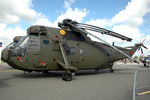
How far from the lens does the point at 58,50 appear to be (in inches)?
382

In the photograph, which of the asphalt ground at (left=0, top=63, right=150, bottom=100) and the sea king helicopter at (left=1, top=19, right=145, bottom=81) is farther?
the sea king helicopter at (left=1, top=19, right=145, bottom=81)

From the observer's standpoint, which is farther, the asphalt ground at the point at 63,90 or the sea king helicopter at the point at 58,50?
the sea king helicopter at the point at 58,50

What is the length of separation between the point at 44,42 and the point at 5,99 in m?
5.11

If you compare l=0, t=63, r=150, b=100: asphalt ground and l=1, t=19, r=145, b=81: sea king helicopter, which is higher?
l=1, t=19, r=145, b=81: sea king helicopter

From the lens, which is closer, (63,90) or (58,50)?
(63,90)

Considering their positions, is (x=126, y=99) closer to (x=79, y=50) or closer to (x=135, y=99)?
(x=135, y=99)

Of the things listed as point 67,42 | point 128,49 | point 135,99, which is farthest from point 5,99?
point 128,49

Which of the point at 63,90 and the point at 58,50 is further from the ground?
the point at 58,50

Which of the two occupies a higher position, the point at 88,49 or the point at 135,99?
the point at 88,49

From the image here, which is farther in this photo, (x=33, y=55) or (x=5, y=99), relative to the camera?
(x=33, y=55)

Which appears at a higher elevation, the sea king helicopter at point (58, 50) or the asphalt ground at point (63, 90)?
the sea king helicopter at point (58, 50)

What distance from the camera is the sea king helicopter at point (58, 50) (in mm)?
8501

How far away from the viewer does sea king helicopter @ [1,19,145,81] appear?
8501 millimetres

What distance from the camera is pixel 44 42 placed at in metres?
9.30
